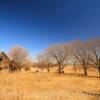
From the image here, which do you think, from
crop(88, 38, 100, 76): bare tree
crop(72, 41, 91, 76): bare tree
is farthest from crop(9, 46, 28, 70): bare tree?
crop(88, 38, 100, 76): bare tree

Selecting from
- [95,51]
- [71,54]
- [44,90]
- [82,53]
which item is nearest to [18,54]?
[71,54]

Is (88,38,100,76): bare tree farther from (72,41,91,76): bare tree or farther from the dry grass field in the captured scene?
the dry grass field

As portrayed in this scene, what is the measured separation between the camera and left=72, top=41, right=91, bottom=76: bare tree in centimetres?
4525

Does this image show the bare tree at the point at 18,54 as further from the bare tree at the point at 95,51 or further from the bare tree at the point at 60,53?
the bare tree at the point at 95,51

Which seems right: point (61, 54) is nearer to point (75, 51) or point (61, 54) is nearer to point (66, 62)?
point (66, 62)

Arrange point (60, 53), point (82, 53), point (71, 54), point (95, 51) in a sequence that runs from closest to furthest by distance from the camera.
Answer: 1. point (95, 51)
2. point (82, 53)
3. point (71, 54)
4. point (60, 53)

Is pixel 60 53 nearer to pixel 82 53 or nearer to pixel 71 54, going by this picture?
pixel 71 54

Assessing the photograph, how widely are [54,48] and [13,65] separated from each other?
1624cm

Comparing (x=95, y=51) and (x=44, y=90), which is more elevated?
(x=95, y=51)

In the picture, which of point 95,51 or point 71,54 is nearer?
point 95,51

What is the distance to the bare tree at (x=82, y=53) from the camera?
1781 inches

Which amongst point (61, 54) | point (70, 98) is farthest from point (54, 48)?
point (70, 98)

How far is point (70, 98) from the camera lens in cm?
877

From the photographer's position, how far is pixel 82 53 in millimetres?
46719
